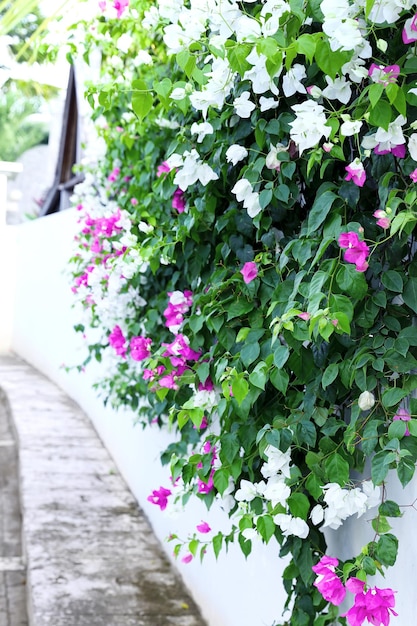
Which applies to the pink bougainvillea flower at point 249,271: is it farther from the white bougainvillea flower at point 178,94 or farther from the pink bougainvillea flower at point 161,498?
the pink bougainvillea flower at point 161,498

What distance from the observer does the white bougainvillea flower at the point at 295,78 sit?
1.66 metres

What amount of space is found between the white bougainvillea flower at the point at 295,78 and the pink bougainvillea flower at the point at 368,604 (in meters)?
0.95

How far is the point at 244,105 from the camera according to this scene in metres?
1.81

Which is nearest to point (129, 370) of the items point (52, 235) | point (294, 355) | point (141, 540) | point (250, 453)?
point (141, 540)

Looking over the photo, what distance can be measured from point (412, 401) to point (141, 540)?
2.44 m

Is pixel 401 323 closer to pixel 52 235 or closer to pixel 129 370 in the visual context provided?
pixel 129 370

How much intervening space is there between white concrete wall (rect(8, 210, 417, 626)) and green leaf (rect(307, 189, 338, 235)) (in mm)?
546

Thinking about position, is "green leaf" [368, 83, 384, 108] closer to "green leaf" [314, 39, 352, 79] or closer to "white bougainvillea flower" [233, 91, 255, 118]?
"green leaf" [314, 39, 352, 79]

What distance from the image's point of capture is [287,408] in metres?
1.88

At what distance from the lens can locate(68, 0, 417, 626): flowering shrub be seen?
5.04 feet

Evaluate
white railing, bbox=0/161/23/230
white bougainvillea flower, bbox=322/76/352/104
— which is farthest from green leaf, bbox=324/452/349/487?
white railing, bbox=0/161/23/230

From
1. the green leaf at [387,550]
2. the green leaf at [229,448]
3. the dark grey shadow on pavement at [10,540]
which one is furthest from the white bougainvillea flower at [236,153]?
the dark grey shadow on pavement at [10,540]

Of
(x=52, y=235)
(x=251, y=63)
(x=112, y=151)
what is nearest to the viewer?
(x=251, y=63)

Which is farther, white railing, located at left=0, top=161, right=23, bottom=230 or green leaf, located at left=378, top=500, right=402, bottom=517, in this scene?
white railing, located at left=0, top=161, right=23, bottom=230
